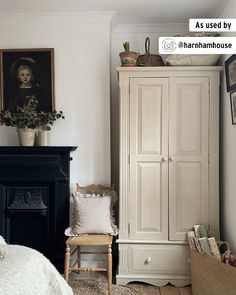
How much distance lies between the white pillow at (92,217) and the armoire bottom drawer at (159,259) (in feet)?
0.95

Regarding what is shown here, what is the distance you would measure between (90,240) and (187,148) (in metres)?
1.20

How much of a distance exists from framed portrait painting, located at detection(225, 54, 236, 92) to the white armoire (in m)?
0.24

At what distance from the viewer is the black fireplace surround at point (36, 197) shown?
10.2ft

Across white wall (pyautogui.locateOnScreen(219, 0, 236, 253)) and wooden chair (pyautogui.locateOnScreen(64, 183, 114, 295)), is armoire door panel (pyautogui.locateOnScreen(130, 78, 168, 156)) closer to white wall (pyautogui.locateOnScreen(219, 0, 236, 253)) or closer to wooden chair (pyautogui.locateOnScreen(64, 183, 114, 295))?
white wall (pyautogui.locateOnScreen(219, 0, 236, 253))

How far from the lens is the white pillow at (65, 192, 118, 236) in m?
2.89

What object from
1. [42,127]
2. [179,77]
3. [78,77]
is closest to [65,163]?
[42,127]

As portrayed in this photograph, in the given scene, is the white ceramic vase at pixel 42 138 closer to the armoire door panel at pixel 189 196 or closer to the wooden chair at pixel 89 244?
the wooden chair at pixel 89 244

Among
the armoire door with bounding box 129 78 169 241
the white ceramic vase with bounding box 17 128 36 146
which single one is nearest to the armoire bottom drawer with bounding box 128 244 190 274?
the armoire door with bounding box 129 78 169 241

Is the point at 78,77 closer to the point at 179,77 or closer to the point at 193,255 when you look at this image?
the point at 179,77

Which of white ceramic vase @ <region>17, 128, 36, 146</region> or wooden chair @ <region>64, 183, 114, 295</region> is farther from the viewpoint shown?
white ceramic vase @ <region>17, 128, 36, 146</region>

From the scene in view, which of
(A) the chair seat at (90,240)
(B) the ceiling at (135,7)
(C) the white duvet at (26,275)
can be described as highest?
(B) the ceiling at (135,7)

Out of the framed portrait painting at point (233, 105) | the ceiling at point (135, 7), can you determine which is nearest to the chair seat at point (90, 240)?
the framed portrait painting at point (233, 105)

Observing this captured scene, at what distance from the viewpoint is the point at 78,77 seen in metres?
3.30

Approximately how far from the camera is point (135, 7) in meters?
3.04
